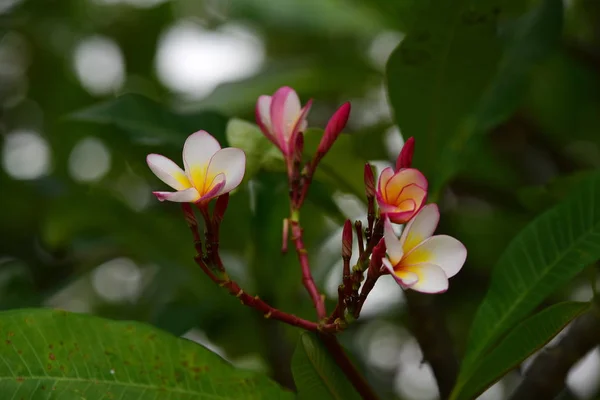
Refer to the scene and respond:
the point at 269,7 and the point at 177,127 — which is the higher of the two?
the point at 177,127

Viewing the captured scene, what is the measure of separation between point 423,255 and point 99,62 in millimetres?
1761

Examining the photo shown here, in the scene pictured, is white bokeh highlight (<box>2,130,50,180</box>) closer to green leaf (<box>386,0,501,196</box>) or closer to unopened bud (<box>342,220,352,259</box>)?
green leaf (<box>386,0,501,196</box>)

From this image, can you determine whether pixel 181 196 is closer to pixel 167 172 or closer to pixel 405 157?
pixel 167 172

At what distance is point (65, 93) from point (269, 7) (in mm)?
622

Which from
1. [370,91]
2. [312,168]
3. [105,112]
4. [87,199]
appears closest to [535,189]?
[312,168]

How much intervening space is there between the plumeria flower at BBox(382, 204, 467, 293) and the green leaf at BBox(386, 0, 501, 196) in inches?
16.1

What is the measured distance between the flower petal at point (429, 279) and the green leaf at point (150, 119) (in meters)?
0.49

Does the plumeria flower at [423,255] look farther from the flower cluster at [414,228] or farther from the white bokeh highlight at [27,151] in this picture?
the white bokeh highlight at [27,151]

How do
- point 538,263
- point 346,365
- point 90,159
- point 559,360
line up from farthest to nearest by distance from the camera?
1. point 90,159
2. point 559,360
3. point 538,263
4. point 346,365

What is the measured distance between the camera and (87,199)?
1360 millimetres

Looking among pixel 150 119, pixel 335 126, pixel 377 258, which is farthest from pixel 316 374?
pixel 150 119

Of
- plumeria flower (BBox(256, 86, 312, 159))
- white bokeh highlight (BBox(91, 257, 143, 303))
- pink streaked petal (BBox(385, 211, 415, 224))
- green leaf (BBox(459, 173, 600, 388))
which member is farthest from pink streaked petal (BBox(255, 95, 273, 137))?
white bokeh highlight (BBox(91, 257, 143, 303))

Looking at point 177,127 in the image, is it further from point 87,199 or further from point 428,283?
point 428,283

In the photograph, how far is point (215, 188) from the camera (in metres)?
0.59
